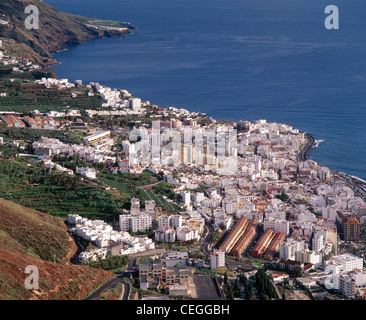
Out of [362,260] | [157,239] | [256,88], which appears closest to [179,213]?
[157,239]

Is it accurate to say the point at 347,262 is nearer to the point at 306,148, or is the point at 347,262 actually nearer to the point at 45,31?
the point at 306,148

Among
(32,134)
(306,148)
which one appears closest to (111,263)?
(32,134)

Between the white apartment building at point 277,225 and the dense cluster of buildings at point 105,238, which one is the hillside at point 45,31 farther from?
the white apartment building at point 277,225

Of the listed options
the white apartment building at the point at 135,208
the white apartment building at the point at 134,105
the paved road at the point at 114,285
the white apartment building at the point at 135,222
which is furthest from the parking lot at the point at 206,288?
the white apartment building at the point at 134,105
